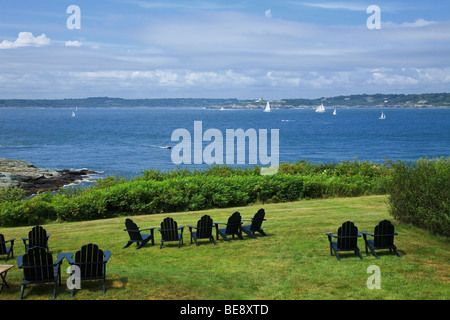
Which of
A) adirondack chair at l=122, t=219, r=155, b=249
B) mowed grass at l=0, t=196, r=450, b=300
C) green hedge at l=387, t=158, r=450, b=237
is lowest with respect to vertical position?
mowed grass at l=0, t=196, r=450, b=300

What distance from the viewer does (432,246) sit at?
11.9 metres

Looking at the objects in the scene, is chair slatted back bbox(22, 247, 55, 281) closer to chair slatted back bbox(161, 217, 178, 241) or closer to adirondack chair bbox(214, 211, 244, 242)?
chair slatted back bbox(161, 217, 178, 241)

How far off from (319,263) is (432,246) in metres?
3.59

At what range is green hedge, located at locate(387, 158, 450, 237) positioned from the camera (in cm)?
1218

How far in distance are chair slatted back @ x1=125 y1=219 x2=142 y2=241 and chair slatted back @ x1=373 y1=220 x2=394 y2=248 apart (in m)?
6.39

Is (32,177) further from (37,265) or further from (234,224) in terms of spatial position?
(37,265)

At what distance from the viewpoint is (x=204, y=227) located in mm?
12602

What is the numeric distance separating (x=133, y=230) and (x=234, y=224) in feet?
9.60

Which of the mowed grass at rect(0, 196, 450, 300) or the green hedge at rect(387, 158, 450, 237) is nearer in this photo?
the mowed grass at rect(0, 196, 450, 300)

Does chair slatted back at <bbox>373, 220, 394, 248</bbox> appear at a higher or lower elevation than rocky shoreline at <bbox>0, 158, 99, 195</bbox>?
higher

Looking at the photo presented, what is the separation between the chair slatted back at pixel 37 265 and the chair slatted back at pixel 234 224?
5427 mm

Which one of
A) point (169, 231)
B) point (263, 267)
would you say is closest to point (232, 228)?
point (169, 231)

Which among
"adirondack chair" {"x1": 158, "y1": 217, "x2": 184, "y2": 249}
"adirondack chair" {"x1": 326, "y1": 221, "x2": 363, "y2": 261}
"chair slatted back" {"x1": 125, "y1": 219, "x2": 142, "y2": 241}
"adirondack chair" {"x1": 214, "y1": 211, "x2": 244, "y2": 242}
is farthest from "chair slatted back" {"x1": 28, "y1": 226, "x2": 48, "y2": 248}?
"adirondack chair" {"x1": 326, "y1": 221, "x2": 363, "y2": 261}

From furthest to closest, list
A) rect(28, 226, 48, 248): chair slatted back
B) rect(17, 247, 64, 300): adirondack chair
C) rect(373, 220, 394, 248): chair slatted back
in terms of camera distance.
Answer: rect(28, 226, 48, 248): chair slatted back < rect(373, 220, 394, 248): chair slatted back < rect(17, 247, 64, 300): adirondack chair
